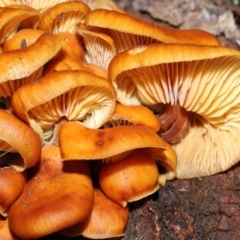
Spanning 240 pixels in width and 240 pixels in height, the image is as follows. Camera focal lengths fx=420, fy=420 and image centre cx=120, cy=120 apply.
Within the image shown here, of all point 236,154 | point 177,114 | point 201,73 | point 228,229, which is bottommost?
point 228,229

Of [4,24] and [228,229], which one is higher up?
[4,24]

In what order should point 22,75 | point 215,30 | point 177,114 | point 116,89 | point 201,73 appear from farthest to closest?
point 215,30 < point 177,114 < point 116,89 < point 201,73 < point 22,75

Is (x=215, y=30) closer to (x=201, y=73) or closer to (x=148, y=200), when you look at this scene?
(x=201, y=73)

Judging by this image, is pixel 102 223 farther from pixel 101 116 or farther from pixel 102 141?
pixel 101 116

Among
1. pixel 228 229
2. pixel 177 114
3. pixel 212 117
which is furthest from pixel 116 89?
A: pixel 228 229

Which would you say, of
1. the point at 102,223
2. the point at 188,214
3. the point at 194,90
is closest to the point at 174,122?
the point at 194,90

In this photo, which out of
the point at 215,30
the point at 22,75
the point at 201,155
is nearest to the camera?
the point at 22,75

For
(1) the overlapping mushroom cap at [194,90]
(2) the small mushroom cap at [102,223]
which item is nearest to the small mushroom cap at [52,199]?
(2) the small mushroom cap at [102,223]
